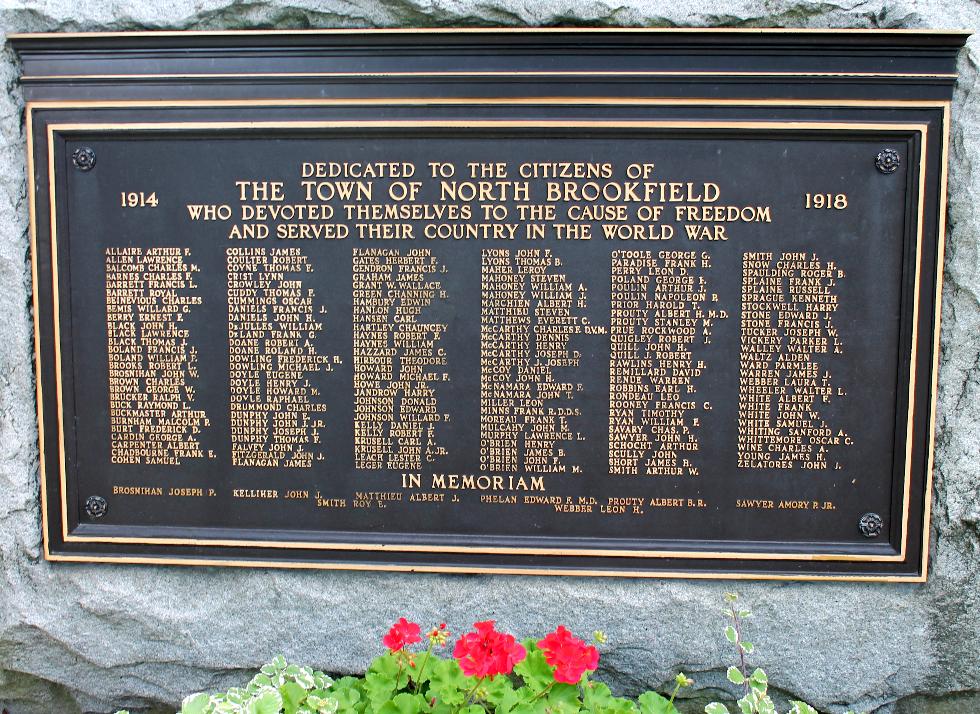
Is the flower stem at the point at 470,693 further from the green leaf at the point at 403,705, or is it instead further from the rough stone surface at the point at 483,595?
the rough stone surface at the point at 483,595

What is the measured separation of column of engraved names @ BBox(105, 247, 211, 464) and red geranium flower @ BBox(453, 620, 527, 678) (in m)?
1.46

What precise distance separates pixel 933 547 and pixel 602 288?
1789 millimetres

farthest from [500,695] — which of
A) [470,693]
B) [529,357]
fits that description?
[529,357]

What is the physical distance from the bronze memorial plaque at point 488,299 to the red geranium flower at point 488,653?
0.55m

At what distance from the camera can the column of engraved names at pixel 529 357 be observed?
2869 mm

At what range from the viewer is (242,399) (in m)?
2.94

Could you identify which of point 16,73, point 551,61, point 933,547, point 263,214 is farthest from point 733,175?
point 16,73

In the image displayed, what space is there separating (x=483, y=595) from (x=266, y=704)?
97cm

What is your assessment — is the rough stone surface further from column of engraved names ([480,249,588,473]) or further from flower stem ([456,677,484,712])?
column of engraved names ([480,249,588,473])

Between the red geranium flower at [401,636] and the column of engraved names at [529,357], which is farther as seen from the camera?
the column of engraved names at [529,357]

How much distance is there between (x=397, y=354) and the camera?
9.50 feet

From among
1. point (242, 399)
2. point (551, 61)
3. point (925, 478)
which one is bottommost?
point (925, 478)

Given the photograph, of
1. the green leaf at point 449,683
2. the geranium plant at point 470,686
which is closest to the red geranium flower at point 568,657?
the geranium plant at point 470,686

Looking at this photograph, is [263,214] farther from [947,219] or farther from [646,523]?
[947,219]
